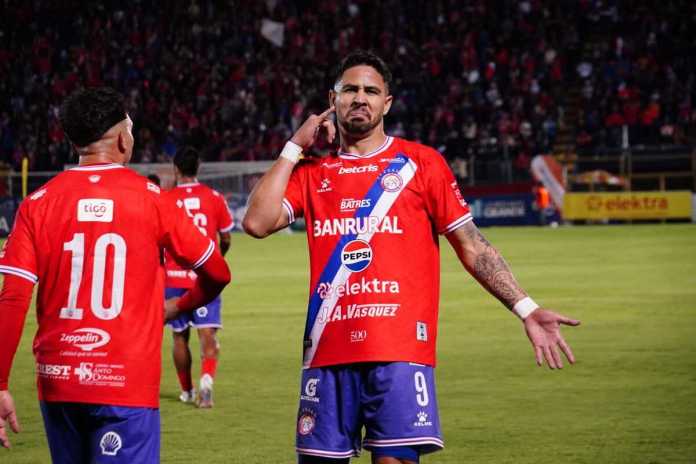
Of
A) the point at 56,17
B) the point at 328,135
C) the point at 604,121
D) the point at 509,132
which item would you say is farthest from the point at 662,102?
the point at 328,135

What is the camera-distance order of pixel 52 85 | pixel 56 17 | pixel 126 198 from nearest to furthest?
pixel 126 198
pixel 52 85
pixel 56 17

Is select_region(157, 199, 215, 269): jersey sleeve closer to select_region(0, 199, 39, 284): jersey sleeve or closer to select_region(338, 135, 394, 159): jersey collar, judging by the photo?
select_region(0, 199, 39, 284): jersey sleeve

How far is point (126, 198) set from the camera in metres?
5.00

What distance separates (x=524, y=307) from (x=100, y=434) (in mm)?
1952

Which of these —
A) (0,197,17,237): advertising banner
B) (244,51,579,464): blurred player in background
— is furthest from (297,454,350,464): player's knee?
(0,197,17,237): advertising banner

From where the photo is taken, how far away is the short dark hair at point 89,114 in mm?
5035

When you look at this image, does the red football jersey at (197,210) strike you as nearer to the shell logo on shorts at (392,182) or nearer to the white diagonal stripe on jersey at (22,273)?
the shell logo on shorts at (392,182)

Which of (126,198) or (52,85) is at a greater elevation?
(52,85)

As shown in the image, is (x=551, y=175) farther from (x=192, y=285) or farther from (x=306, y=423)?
(x=306, y=423)

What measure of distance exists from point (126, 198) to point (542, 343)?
74.2 inches

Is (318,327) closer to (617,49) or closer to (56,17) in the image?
(617,49)

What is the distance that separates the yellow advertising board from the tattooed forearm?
3436cm

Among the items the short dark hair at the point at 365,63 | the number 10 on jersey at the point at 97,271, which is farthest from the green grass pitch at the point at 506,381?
the number 10 on jersey at the point at 97,271

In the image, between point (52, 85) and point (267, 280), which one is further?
point (52, 85)
